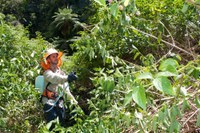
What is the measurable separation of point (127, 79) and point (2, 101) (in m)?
2.21

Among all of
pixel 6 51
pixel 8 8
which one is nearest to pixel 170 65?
pixel 6 51

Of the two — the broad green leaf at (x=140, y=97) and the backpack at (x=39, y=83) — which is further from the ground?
the broad green leaf at (x=140, y=97)

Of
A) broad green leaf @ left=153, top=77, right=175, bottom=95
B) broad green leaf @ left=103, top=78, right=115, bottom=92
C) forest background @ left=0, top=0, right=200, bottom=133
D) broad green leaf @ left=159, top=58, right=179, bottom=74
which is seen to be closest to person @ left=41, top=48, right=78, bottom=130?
forest background @ left=0, top=0, right=200, bottom=133

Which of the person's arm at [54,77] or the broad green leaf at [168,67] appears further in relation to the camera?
the person's arm at [54,77]

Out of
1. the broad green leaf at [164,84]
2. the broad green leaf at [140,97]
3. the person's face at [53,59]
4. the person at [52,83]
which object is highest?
the broad green leaf at [164,84]

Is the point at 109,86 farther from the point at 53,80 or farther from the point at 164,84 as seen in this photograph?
the point at 53,80

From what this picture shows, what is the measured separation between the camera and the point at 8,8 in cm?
1512

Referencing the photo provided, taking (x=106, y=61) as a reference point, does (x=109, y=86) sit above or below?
above

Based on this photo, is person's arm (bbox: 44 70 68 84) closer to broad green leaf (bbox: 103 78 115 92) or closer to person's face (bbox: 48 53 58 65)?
person's face (bbox: 48 53 58 65)

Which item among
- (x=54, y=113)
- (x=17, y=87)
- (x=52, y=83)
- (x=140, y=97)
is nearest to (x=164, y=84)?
(x=140, y=97)

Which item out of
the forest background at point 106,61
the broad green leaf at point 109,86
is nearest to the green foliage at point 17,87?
the forest background at point 106,61

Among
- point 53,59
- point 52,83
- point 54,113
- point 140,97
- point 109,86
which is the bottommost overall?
point 54,113

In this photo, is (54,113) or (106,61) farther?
(54,113)

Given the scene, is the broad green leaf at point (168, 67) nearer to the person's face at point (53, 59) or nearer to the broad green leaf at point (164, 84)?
the broad green leaf at point (164, 84)
